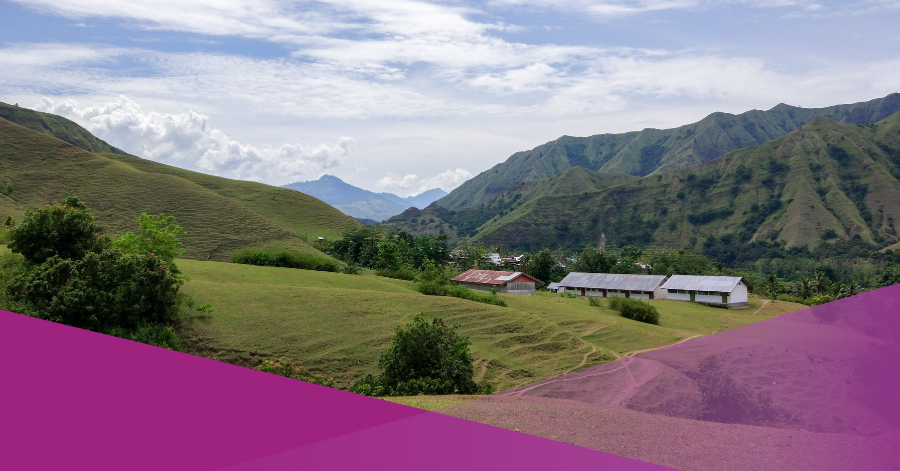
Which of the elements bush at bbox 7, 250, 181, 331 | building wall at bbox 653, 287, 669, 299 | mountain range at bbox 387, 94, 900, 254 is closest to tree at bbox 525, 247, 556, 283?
building wall at bbox 653, 287, 669, 299

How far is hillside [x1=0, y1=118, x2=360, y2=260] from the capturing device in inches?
2589

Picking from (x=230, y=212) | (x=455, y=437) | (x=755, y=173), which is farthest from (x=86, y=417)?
(x=755, y=173)

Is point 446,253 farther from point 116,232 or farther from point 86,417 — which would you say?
point 86,417

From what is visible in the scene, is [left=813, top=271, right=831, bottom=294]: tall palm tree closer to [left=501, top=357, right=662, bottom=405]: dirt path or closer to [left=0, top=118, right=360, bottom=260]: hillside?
[left=501, top=357, right=662, bottom=405]: dirt path

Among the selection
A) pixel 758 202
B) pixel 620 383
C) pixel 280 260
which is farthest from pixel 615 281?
pixel 758 202

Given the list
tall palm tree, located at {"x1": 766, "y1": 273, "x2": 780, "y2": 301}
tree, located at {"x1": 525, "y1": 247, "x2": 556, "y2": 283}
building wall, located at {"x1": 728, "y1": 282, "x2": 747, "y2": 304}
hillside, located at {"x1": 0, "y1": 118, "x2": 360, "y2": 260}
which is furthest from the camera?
tree, located at {"x1": 525, "y1": 247, "x2": 556, "y2": 283}

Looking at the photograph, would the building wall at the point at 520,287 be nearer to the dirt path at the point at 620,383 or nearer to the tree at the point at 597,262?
the tree at the point at 597,262

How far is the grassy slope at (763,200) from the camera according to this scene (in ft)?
413

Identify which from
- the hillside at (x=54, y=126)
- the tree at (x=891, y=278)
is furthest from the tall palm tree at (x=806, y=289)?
the hillside at (x=54, y=126)

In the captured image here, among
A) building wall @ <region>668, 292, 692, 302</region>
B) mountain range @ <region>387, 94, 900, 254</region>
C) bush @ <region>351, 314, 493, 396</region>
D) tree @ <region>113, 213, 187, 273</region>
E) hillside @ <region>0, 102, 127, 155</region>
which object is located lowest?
building wall @ <region>668, 292, 692, 302</region>

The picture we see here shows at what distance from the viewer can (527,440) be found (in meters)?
9.30
